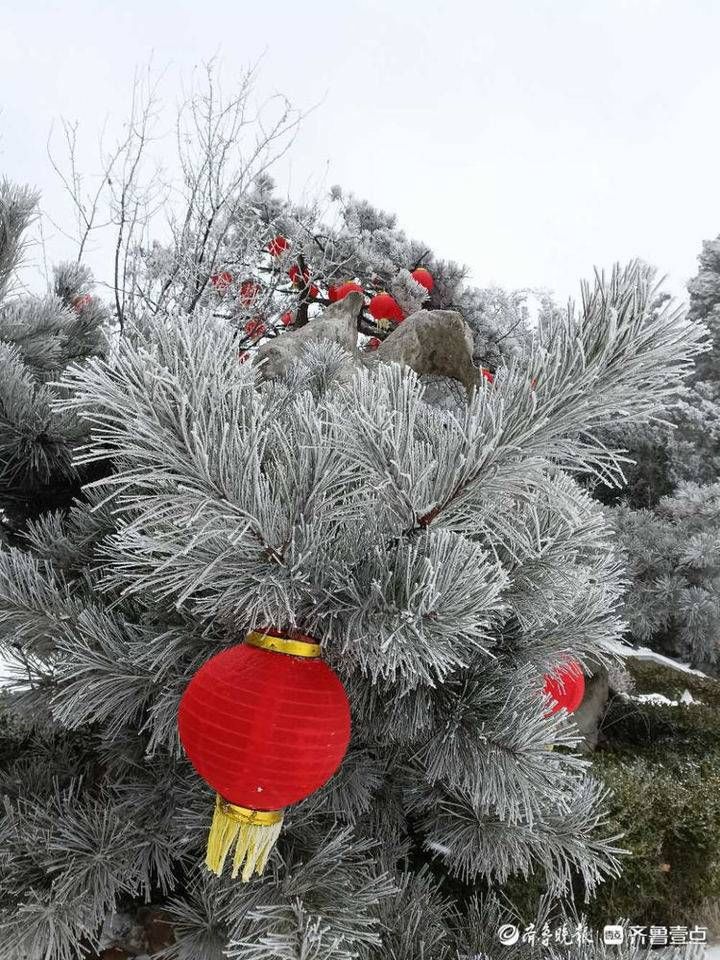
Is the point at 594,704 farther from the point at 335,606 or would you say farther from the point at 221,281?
the point at 335,606

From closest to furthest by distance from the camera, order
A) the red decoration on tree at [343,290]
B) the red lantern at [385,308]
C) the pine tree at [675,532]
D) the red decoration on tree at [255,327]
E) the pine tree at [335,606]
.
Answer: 1. the pine tree at [335,606]
2. the red decoration on tree at [255,327]
3. the red decoration on tree at [343,290]
4. the red lantern at [385,308]
5. the pine tree at [675,532]

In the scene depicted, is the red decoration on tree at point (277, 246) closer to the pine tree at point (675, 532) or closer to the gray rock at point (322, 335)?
the gray rock at point (322, 335)

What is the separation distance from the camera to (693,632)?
15.5 ft

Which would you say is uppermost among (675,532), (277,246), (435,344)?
(277,246)

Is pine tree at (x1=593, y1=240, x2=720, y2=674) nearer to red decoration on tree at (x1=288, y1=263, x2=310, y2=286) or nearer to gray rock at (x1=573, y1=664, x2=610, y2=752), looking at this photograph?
gray rock at (x1=573, y1=664, x2=610, y2=752)

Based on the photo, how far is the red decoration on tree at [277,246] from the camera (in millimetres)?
2595

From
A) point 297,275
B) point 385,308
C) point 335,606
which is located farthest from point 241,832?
point 297,275

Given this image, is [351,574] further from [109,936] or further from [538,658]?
[109,936]

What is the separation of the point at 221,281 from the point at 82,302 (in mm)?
704

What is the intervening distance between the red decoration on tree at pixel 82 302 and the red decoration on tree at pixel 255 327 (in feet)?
2.07

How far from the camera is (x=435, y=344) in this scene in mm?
1886

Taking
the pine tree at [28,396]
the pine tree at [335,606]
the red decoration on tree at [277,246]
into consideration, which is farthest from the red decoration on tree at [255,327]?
the pine tree at [335,606]

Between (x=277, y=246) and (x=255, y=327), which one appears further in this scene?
(x=277, y=246)

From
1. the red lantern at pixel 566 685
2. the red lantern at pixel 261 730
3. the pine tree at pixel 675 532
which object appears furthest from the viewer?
Result: the pine tree at pixel 675 532
